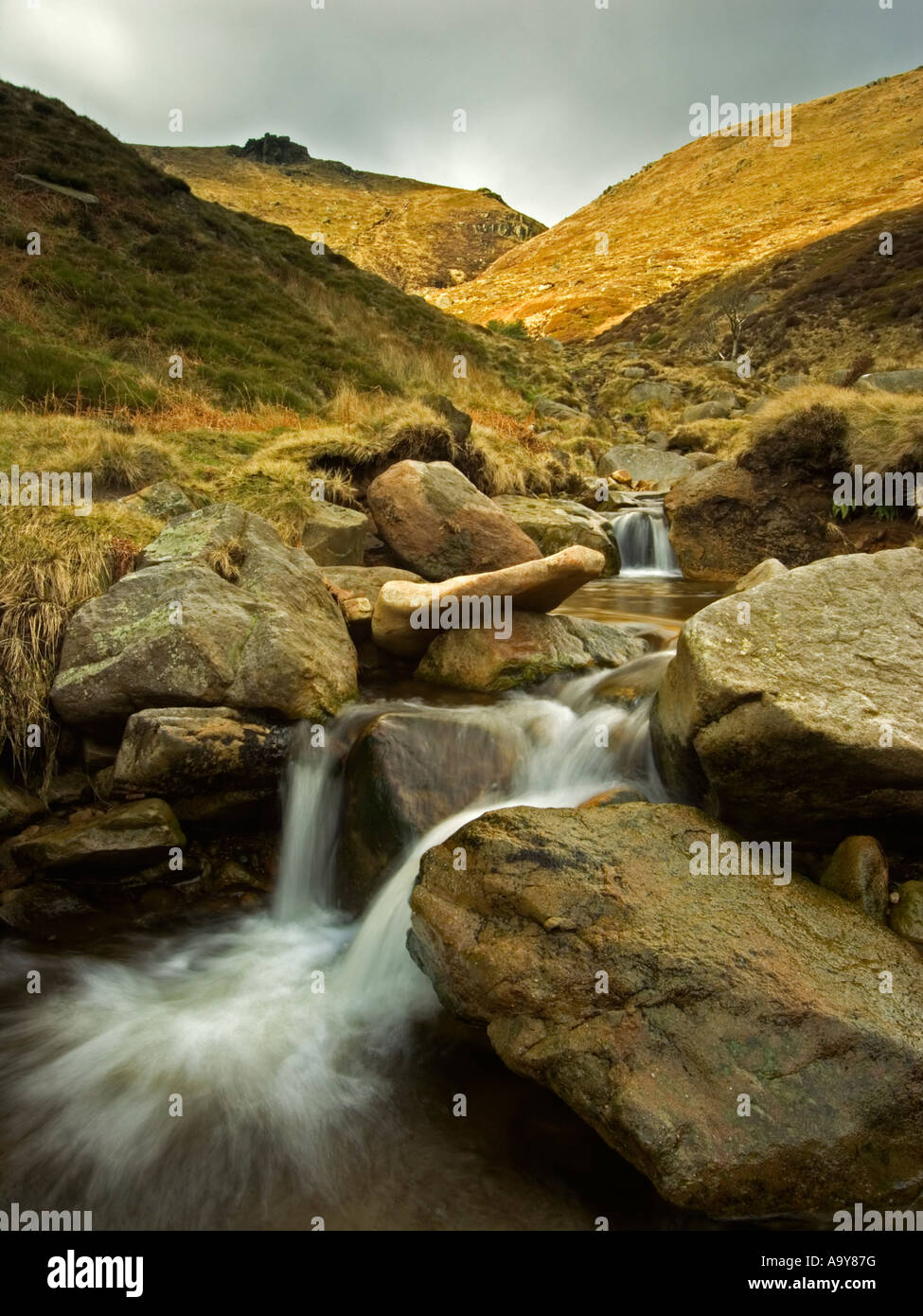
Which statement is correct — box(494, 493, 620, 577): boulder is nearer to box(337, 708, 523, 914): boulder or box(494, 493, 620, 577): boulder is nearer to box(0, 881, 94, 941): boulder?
box(337, 708, 523, 914): boulder

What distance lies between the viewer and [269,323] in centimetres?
1662

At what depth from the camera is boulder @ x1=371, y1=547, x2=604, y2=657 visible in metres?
Result: 5.68

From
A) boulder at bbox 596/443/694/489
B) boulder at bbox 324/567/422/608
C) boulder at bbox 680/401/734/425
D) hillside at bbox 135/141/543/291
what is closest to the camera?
boulder at bbox 324/567/422/608

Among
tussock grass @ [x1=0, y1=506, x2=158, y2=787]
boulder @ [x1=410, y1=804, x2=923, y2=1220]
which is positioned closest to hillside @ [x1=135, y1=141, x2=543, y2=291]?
tussock grass @ [x1=0, y1=506, x2=158, y2=787]

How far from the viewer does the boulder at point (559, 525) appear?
9617 mm

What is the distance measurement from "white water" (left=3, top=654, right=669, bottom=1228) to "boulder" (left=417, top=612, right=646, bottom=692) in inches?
28.9

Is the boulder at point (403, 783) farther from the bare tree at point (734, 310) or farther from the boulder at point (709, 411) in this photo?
the bare tree at point (734, 310)

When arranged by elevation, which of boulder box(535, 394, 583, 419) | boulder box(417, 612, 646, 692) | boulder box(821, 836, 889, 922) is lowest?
boulder box(821, 836, 889, 922)

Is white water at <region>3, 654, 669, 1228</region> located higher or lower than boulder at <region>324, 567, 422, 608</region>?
lower

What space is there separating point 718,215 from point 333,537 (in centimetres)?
7583

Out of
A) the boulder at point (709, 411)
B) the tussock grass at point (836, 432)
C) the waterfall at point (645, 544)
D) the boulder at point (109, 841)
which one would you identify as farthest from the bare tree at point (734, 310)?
the boulder at point (109, 841)

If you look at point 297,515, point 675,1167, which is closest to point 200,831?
point 675,1167

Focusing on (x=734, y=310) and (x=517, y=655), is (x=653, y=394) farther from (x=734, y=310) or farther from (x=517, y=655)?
(x=517, y=655)

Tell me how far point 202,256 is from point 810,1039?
71.1ft
